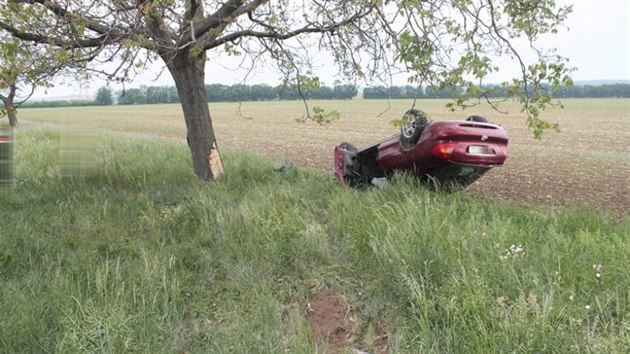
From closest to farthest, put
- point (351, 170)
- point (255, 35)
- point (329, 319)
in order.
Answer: point (329, 319) < point (351, 170) < point (255, 35)

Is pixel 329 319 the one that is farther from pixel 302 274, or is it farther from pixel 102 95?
pixel 102 95

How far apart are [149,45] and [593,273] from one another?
442 cm

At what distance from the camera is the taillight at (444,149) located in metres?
4.28

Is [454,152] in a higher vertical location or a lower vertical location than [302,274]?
higher

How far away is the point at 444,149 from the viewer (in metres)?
4.29

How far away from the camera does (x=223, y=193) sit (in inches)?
222

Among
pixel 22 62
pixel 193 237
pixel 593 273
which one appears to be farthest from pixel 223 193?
pixel 593 273

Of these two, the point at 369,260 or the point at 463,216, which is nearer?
the point at 369,260

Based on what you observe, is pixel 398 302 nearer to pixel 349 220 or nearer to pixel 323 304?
pixel 323 304

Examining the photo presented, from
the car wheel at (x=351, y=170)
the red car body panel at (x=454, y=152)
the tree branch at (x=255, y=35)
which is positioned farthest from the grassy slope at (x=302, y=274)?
the tree branch at (x=255, y=35)

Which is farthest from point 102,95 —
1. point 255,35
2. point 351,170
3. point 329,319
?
point 329,319

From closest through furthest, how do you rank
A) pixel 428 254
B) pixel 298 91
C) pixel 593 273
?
pixel 593 273
pixel 428 254
pixel 298 91

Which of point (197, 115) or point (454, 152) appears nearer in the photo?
point (454, 152)

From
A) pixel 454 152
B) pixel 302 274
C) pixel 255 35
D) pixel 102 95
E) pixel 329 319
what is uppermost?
pixel 255 35
